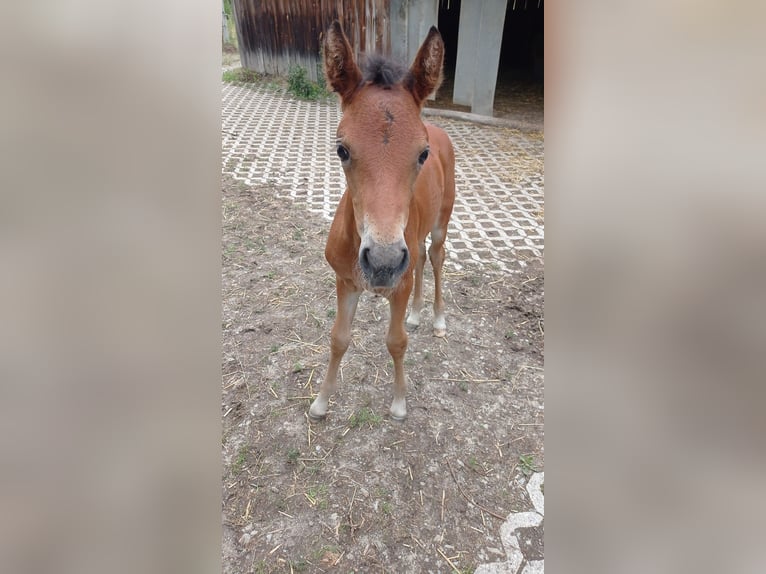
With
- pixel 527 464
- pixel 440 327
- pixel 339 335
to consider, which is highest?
pixel 339 335

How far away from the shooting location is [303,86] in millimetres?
11711

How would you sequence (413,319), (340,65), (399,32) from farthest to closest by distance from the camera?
(399,32) → (413,319) → (340,65)

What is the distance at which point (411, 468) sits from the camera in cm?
268

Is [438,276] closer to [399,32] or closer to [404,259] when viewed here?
[404,259]

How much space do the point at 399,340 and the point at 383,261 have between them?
1.17 meters

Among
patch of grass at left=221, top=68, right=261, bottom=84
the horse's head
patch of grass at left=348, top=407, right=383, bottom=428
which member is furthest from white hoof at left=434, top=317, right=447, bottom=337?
patch of grass at left=221, top=68, right=261, bottom=84

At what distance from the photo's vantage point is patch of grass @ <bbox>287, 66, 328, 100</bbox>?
1167 centimetres

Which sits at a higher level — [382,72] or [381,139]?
[382,72]

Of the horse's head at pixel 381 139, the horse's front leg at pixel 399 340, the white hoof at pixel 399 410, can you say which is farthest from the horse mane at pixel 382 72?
the white hoof at pixel 399 410

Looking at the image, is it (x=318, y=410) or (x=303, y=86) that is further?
(x=303, y=86)

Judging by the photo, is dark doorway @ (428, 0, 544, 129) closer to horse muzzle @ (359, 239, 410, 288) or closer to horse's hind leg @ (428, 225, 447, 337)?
horse's hind leg @ (428, 225, 447, 337)

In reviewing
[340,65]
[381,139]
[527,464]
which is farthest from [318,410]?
[340,65]
